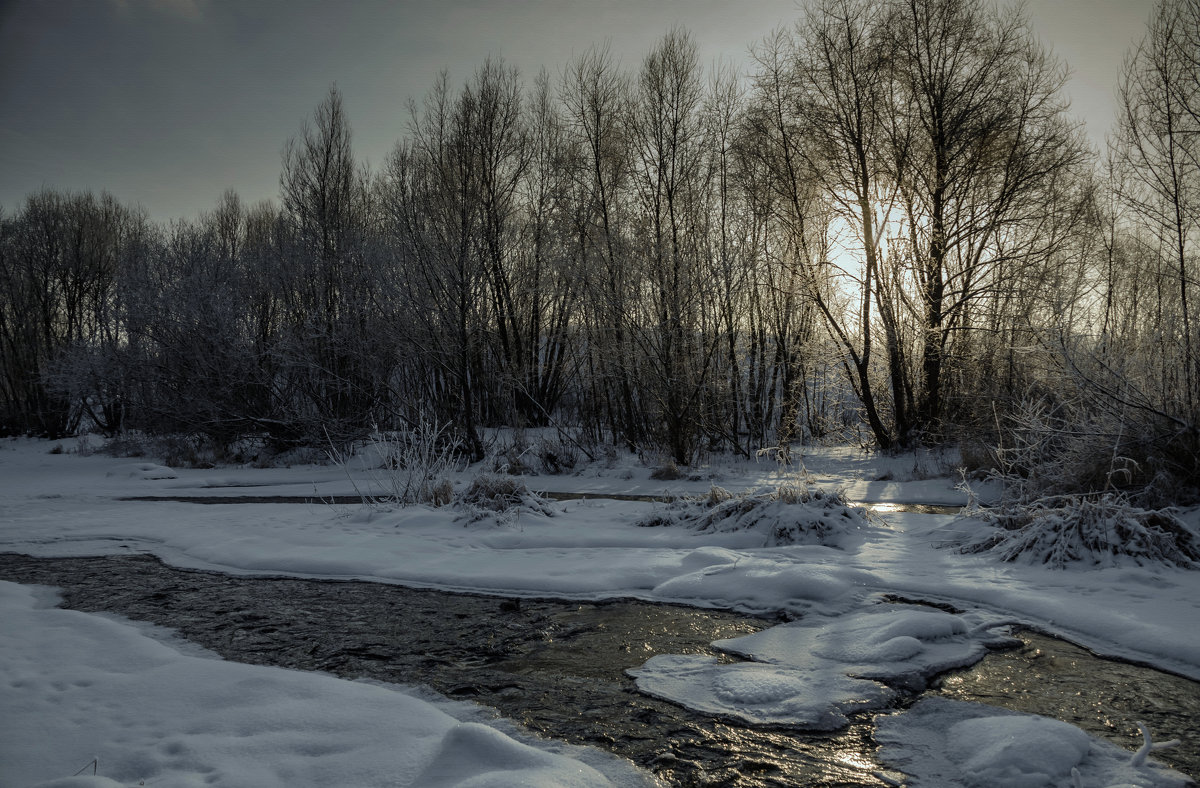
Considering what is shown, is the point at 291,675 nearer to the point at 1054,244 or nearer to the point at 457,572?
the point at 457,572

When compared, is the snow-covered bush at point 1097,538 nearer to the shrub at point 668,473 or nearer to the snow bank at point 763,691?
the snow bank at point 763,691

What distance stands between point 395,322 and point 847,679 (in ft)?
41.2

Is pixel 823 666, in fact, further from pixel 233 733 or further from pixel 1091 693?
pixel 233 733

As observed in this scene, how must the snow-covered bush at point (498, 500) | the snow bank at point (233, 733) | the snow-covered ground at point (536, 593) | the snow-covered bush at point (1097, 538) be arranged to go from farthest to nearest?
the snow-covered bush at point (498, 500), the snow-covered bush at point (1097, 538), the snow-covered ground at point (536, 593), the snow bank at point (233, 733)

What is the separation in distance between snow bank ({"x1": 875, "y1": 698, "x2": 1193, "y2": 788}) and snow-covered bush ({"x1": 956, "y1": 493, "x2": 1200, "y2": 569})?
2.83 m

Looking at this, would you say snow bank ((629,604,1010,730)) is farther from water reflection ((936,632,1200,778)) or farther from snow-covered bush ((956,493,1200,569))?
snow-covered bush ((956,493,1200,569))

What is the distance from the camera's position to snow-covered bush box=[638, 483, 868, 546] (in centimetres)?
619

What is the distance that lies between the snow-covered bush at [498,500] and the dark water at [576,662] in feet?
7.52

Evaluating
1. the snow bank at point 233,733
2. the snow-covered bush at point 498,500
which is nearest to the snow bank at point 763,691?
the snow bank at point 233,733

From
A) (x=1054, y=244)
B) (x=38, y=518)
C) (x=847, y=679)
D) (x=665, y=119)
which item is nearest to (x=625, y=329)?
(x=665, y=119)

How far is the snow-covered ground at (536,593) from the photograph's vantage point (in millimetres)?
2389

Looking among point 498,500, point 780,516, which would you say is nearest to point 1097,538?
point 780,516

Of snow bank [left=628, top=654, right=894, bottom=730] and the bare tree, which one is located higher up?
the bare tree

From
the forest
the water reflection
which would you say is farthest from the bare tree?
the water reflection
